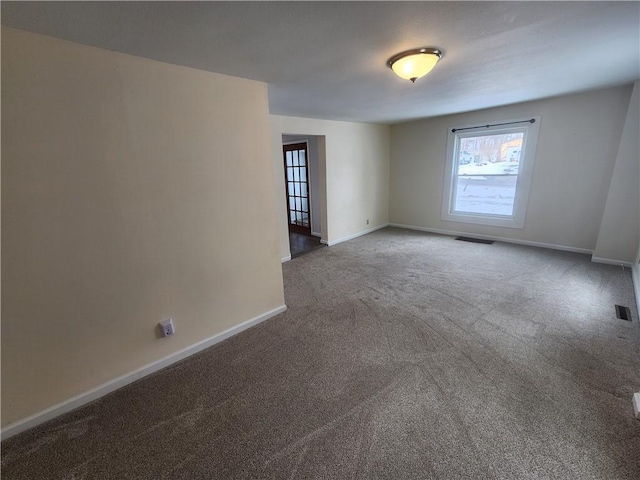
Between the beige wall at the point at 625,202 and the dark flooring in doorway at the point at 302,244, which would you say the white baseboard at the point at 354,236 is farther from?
the beige wall at the point at 625,202

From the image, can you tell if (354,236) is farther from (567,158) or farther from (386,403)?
(386,403)

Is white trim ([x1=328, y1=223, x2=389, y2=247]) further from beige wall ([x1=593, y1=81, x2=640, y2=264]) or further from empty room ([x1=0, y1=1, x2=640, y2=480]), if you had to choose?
beige wall ([x1=593, y1=81, x2=640, y2=264])

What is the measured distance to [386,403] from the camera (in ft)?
5.57

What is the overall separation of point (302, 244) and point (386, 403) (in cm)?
380

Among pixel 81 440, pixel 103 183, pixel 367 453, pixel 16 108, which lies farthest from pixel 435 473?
pixel 16 108

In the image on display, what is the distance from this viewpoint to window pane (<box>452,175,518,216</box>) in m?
4.68

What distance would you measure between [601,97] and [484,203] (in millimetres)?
2003

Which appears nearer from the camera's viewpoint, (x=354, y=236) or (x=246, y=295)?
(x=246, y=295)

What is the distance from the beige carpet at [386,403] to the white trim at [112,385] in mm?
53

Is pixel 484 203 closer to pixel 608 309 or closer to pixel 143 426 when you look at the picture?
pixel 608 309

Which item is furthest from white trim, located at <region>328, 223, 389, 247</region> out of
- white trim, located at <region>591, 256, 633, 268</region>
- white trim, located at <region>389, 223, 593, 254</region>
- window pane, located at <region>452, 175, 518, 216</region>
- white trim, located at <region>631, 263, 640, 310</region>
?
white trim, located at <region>631, 263, 640, 310</region>

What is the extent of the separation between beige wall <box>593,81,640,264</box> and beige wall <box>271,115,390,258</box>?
355 centimetres

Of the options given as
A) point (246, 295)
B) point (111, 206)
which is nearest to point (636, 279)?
point (246, 295)

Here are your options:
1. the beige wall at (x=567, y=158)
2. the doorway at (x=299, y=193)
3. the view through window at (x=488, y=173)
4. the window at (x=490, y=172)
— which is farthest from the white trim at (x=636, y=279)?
the doorway at (x=299, y=193)
